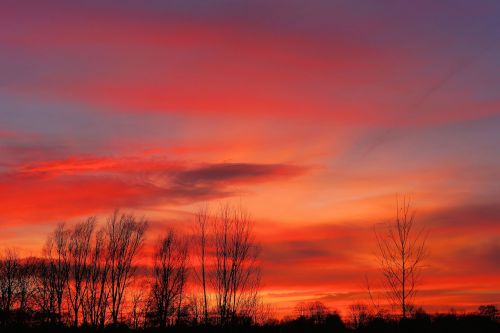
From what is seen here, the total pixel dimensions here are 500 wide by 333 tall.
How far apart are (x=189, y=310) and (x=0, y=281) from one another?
26.5 m

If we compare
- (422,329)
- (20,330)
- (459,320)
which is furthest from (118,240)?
(459,320)

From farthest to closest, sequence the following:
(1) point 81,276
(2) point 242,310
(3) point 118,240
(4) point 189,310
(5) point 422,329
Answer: (4) point 189,310
(1) point 81,276
(3) point 118,240
(5) point 422,329
(2) point 242,310

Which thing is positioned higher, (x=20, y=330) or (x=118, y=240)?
(x=118, y=240)

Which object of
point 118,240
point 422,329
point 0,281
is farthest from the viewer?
Answer: point 0,281

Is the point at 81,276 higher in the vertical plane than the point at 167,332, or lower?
higher

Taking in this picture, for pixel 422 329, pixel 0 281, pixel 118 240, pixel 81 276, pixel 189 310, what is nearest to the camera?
pixel 422 329

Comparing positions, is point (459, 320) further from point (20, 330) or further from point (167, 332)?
point (20, 330)

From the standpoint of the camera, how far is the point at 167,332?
192 ft

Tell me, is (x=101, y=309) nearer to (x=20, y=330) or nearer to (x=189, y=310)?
(x=189, y=310)

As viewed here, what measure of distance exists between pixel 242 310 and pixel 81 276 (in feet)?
103

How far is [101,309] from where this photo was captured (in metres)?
56.7

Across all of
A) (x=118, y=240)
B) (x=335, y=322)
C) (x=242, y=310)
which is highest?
(x=118, y=240)

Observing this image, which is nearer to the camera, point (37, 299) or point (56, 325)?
point (56, 325)

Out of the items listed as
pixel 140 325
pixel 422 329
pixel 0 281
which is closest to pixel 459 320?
pixel 422 329
